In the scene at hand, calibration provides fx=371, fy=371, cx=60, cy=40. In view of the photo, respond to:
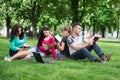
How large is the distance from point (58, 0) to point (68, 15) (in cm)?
574

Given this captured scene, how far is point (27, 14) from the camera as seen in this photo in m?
48.8

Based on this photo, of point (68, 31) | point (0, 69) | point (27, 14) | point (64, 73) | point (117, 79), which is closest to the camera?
point (117, 79)

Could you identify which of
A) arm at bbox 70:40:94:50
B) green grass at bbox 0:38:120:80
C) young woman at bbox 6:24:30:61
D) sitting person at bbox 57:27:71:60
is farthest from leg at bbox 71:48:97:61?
young woman at bbox 6:24:30:61

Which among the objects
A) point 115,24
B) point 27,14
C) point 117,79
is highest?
point 117,79

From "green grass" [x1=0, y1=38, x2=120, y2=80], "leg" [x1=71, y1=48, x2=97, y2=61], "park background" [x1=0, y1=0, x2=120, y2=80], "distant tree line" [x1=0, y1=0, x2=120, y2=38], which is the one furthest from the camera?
"distant tree line" [x1=0, y1=0, x2=120, y2=38]

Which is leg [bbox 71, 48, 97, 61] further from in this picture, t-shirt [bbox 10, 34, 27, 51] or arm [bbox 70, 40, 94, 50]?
t-shirt [bbox 10, 34, 27, 51]

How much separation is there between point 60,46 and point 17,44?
1579 mm

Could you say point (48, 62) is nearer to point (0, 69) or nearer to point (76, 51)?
point (76, 51)

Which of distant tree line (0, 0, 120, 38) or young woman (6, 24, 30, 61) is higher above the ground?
young woman (6, 24, 30, 61)

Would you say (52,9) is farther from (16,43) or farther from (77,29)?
(77,29)

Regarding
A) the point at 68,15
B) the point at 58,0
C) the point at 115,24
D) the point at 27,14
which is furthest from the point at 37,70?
the point at 115,24

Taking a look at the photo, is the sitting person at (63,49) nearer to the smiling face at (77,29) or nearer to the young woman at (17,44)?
the smiling face at (77,29)

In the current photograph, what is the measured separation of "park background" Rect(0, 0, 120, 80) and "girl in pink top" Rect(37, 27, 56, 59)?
0.79m

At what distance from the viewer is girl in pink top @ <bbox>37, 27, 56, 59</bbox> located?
13.0m
